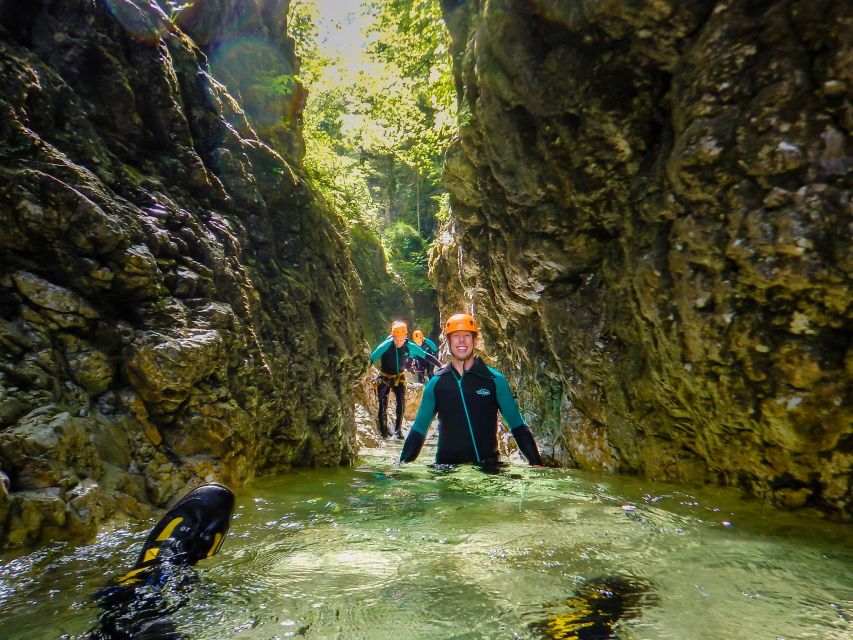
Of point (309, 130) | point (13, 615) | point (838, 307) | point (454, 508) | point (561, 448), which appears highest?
point (309, 130)

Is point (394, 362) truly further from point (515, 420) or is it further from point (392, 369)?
point (515, 420)

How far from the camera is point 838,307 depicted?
3.28m

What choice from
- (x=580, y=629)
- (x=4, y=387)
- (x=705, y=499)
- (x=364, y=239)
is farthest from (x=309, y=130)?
(x=580, y=629)

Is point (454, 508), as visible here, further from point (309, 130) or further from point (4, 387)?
point (309, 130)

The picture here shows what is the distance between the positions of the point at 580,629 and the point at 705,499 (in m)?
2.89

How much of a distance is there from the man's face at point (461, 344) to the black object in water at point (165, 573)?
10.1 ft

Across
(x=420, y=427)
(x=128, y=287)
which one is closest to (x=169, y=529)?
(x=128, y=287)

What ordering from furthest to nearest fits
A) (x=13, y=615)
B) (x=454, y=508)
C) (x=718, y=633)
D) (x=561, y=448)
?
(x=561, y=448) < (x=454, y=508) < (x=13, y=615) < (x=718, y=633)

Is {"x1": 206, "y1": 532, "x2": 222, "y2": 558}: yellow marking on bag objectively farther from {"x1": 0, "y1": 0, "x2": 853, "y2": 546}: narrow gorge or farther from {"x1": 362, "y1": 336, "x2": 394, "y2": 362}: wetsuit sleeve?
{"x1": 362, "y1": 336, "x2": 394, "y2": 362}: wetsuit sleeve

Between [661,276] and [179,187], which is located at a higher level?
[179,187]

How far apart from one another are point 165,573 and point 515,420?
3.74 m

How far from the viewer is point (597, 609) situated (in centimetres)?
208

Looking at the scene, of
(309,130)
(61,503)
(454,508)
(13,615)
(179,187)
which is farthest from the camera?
(309,130)

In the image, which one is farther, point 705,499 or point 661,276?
point 661,276
